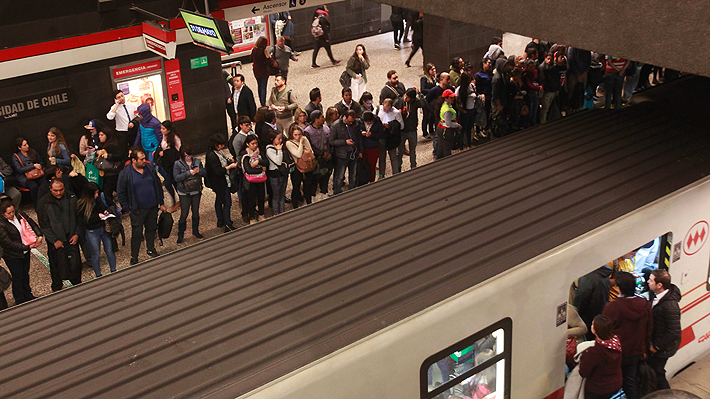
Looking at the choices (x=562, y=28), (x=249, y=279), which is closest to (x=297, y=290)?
(x=249, y=279)

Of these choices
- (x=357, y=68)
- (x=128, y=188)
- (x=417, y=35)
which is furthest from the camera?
(x=417, y=35)

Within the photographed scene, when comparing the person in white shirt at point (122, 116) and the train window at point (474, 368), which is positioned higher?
the person in white shirt at point (122, 116)

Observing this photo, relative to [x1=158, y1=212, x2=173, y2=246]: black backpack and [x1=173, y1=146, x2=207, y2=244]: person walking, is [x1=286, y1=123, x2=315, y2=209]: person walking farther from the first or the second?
[x1=158, y1=212, x2=173, y2=246]: black backpack

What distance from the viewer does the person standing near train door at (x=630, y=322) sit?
258 inches

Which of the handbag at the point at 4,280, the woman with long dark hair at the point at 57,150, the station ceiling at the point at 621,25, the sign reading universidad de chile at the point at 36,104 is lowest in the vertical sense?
the handbag at the point at 4,280

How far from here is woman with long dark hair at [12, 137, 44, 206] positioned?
33.1 ft

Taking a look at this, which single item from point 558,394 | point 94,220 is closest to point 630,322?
point 558,394

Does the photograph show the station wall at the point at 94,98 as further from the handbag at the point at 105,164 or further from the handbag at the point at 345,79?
the handbag at the point at 345,79

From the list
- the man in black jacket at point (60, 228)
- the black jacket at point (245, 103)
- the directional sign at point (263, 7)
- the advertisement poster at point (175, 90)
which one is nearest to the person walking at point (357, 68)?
the directional sign at point (263, 7)

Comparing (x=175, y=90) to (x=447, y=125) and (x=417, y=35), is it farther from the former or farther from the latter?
(x=417, y=35)

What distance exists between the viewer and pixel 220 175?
10.1 m

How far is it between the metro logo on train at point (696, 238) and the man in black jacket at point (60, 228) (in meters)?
6.68

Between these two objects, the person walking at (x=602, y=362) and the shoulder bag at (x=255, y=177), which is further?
the shoulder bag at (x=255, y=177)

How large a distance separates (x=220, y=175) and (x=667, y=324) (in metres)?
5.98
